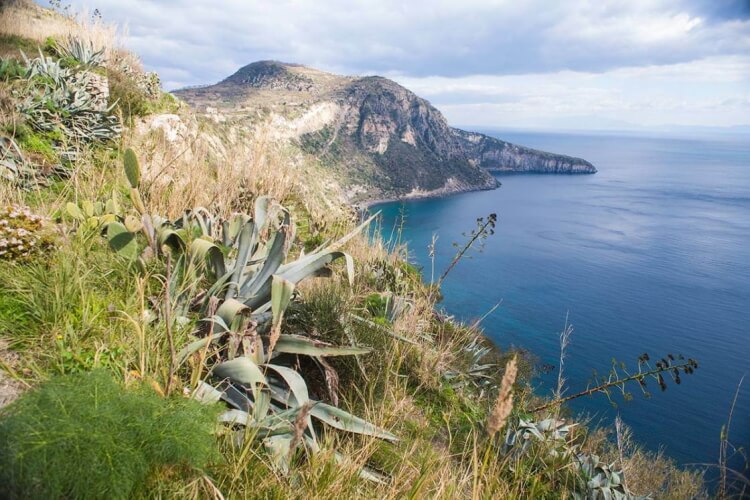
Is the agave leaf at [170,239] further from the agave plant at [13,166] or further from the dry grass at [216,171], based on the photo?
the agave plant at [13,166]

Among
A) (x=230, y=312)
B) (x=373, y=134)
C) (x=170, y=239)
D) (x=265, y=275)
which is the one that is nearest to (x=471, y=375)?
(x=265, y=275)

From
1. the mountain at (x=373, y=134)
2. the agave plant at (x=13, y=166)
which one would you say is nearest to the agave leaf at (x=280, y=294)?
the agave plant at (x=13, y=166)

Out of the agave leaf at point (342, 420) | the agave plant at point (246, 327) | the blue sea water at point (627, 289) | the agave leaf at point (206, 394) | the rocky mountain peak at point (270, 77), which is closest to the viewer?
the agave leaf at point (206, 394)

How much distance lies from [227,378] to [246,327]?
0.38 meters

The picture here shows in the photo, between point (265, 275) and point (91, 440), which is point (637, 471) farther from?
point (91, 440)

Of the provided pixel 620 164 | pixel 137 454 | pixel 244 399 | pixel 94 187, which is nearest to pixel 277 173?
pixel 94 187

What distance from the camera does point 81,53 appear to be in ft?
21.4

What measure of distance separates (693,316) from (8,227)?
4244 centimetres

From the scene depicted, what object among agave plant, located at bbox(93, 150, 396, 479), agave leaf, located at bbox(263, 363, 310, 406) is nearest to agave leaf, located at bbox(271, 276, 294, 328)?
agave plant, located at bbox(93, 150, 396, 479)

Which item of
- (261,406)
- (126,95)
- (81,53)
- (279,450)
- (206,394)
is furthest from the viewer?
(81,53)

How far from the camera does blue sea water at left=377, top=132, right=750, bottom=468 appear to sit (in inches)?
933

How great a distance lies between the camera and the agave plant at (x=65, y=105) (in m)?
4.84

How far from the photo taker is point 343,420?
2121 millimetres

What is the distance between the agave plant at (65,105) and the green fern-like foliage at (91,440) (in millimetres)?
4618
